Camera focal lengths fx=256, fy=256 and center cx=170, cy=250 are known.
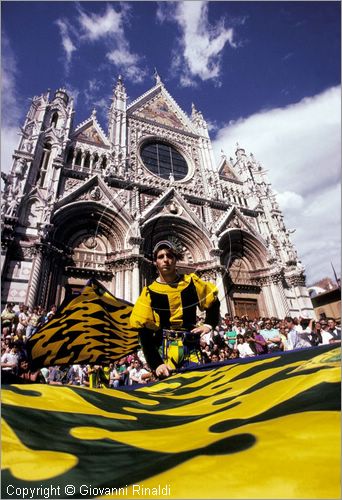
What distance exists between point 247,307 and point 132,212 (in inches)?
357

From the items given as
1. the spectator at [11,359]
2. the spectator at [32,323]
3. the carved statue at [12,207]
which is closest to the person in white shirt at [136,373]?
the spectator at [11,359]

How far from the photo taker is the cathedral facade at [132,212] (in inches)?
461

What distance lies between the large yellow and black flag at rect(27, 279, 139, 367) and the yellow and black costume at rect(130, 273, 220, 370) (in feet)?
5.71

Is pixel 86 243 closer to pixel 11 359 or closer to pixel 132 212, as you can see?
pixel 132 212

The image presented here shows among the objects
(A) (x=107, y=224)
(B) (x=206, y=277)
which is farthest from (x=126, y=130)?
(B) (x=206, y=277)

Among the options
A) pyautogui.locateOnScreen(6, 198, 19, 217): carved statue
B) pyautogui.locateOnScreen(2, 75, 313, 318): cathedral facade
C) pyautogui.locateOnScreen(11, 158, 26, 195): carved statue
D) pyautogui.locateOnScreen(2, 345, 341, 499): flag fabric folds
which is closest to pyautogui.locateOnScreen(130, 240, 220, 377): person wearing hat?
pyautogui.locateOnScreen(2, 345, 341, 499): flag fabric folds

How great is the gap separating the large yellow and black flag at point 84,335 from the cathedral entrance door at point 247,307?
12110mm

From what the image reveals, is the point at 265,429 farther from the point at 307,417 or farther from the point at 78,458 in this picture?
the point at 78,458

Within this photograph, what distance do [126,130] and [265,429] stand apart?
66.4 feet

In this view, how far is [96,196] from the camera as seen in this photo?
1422 centimetres

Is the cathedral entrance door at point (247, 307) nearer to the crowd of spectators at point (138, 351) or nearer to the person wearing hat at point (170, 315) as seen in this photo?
the crowd of spectators at point (138, 351)

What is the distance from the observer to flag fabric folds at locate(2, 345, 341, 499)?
761mm

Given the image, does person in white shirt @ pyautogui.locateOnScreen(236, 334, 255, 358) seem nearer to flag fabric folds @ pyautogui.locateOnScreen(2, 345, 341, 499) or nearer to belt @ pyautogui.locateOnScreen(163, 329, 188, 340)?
belt @ pyautogui.locateOnScreen(163, 329, 188, 340)

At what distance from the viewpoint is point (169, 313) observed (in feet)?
9.63
